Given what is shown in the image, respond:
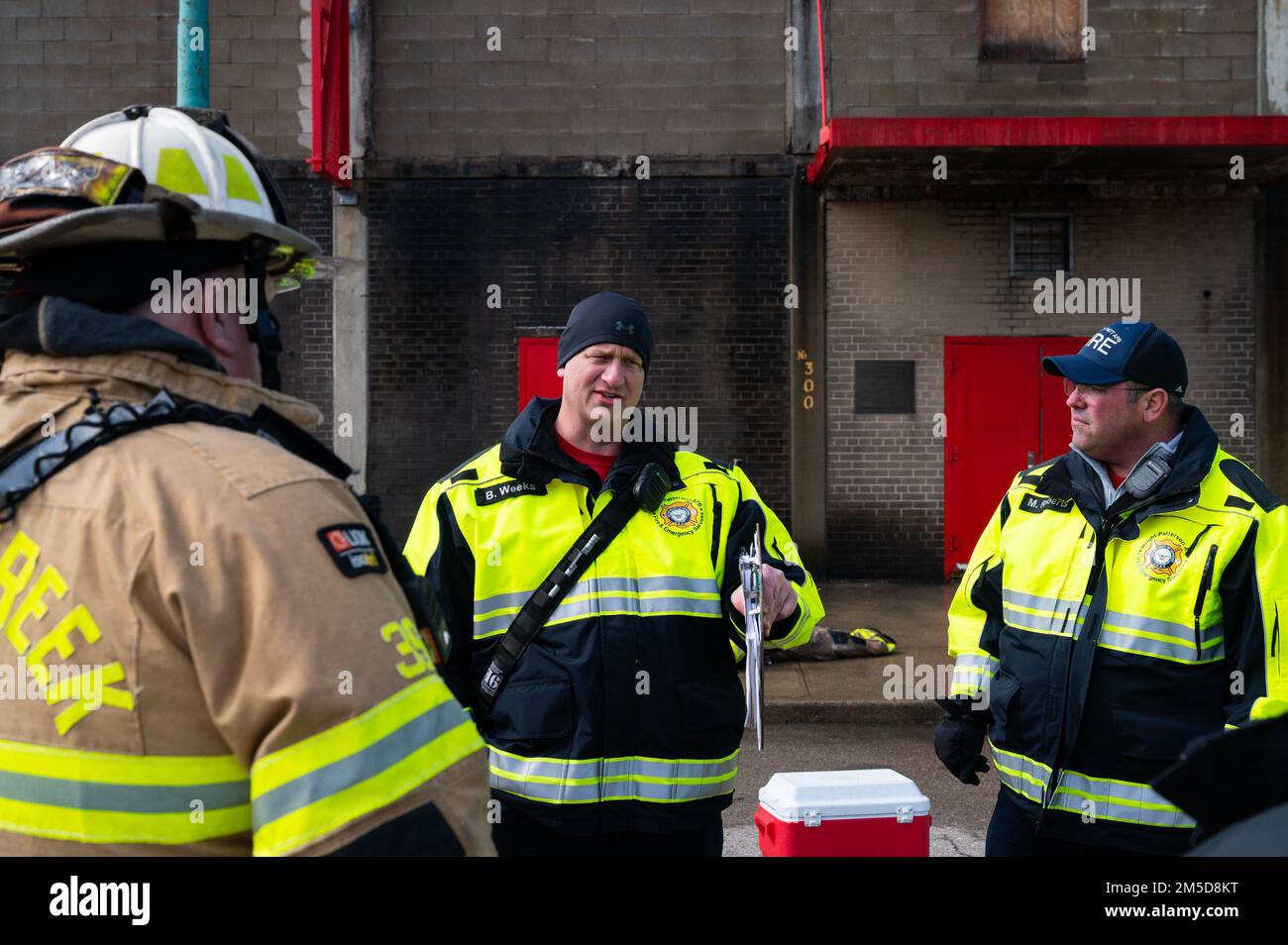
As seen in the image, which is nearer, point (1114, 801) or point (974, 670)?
point (1114, 801)

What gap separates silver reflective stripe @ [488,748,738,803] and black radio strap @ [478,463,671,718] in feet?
0.57

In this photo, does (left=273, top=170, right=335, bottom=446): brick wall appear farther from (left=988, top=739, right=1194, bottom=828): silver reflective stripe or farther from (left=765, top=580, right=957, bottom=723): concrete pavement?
(left=988, top=739, right=1194, bottom=828): silver reflective stripe

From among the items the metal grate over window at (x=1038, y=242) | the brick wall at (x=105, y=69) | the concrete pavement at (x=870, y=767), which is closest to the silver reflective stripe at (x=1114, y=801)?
the concrete pavement at (x=870, y=767)

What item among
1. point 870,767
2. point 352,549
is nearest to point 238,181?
point 352,549

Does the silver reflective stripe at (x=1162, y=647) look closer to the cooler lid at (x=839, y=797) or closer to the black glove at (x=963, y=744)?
the black glove at (x=963, y=744)

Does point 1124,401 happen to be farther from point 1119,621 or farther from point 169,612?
point 169,612

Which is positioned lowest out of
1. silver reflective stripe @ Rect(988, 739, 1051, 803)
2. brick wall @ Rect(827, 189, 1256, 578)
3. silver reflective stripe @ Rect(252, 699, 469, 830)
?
silver reflective stripe @ Rect(988, 739, 1051, 803)

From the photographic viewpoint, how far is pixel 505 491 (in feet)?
9.77

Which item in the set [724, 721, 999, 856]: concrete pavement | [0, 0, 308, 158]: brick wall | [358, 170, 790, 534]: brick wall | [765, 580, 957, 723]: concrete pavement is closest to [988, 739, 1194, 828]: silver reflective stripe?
[724, 721, 999, 856]: concrete pavement

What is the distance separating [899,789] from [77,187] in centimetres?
245

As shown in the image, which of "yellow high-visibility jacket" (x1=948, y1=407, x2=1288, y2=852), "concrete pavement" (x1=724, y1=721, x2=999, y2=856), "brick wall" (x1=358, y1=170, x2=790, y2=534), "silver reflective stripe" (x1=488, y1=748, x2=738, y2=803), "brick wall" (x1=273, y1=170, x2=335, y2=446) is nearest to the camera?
"silver reflective stripe" (x1=488, y1=748, x2=738, y2=803)

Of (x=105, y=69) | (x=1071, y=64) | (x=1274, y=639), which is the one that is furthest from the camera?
(x=105, y=69)

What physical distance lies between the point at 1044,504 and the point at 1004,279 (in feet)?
29.3

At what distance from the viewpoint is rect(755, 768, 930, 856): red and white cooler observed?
9.57 ft
